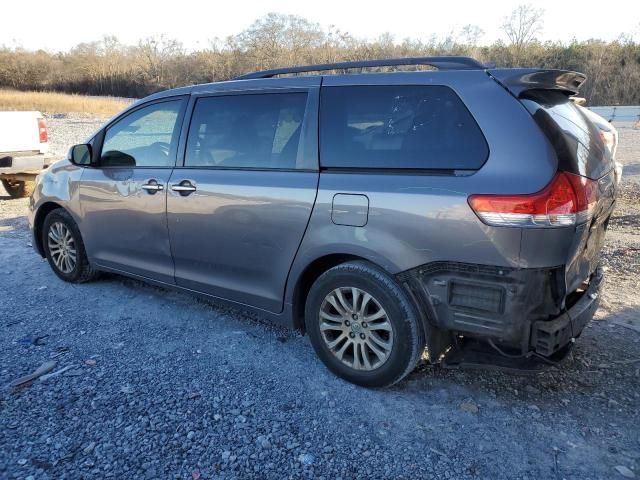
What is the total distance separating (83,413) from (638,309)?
13.9 feet

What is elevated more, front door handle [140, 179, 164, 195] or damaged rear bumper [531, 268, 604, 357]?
front door handle [140, 179, 164, 195]

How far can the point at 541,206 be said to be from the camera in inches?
98.4

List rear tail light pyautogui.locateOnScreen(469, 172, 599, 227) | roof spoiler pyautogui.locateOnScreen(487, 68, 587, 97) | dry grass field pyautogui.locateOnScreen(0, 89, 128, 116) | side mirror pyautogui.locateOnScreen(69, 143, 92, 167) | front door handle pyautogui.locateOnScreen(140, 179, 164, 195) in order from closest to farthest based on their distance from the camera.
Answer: rear tail light pyautogui.locateOnScreen(469, 172, 599, 227), roof spoiler pyautogui.locateOnScreen(487, 68, 587, 97), front door handle pyautogui.locateOnScreen(140, 179, 164, 195), side mirror pyautogui.locateOnScreen(69, 143, 92, 167), dry grass field pyautogui.locateOnScreen(0, 89, 128, 116)

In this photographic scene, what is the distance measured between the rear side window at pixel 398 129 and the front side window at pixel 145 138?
57.0 inches

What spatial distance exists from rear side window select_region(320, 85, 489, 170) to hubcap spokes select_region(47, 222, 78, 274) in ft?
10.0

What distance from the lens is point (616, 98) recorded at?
31.7 meters

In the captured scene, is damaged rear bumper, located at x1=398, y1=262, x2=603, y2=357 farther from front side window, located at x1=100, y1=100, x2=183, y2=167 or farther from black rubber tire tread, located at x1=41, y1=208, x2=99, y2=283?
black rubber tire tread, located at x1=41, y1=208, x2=99, y2=283

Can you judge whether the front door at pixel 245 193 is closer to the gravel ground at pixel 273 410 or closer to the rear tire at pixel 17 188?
the gravel ground at pixel 273 410

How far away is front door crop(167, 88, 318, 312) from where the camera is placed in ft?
10.9

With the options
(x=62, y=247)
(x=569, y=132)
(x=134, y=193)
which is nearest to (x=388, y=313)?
(x=569, y=132)

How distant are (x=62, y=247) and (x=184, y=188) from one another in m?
2.02

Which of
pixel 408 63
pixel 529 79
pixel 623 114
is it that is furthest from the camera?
pixel 623 114

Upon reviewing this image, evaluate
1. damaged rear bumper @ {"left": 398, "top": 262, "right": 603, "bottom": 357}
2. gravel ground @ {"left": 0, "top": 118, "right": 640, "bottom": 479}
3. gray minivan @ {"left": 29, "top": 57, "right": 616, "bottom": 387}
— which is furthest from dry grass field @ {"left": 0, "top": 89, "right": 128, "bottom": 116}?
damaged rear bumper @ {"left": 398, "top": 262, "right": 603, "bottom": 357}

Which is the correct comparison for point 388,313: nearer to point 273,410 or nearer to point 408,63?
point 273,410
